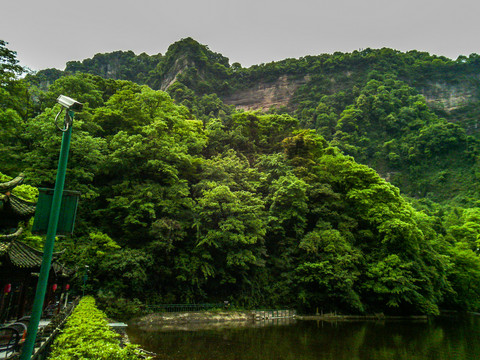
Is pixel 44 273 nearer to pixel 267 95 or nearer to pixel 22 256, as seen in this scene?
pixel 22 256

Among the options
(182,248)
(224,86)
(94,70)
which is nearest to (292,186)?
(182,248)

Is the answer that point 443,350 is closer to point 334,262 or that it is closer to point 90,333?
point 334,262

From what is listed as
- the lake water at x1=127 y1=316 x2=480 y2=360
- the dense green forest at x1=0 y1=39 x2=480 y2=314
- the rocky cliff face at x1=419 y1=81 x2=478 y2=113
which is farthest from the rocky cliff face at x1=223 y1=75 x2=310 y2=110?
the lake water at x1=127 y1=316 x2=480 y2=360

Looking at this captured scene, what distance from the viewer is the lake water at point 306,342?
11.4 meters

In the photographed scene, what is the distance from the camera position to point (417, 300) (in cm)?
2178

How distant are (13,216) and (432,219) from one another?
116 feet

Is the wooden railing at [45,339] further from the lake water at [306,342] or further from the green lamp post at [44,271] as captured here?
the lake water at [306,342]

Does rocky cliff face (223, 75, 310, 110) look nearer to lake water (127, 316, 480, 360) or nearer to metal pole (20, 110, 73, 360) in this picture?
lake water (127, 316, 480, 360)

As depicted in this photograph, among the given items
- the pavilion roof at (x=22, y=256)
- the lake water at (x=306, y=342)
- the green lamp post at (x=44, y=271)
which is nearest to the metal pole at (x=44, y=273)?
the green lamp post at (x=44, y=271)

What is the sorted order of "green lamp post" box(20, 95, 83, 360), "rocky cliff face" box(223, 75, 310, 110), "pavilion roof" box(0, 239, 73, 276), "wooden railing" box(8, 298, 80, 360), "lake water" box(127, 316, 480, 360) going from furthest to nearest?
"rocky cliff face" box(223, 75, 310, 110), "lake water" box(127, 316, 480, 360), "pavilion roof" box(0, 239, 73, 276), "wooden railing" box(8, 298, 80, 360), "green lamp post" box(20, 95, 83, 360)

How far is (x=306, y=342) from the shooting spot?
13516 millimetres

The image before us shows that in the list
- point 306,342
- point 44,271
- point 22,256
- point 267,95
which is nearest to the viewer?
point 44,271

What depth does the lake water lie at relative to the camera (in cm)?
1135

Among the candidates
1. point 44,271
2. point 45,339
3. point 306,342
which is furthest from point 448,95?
point 44,271
